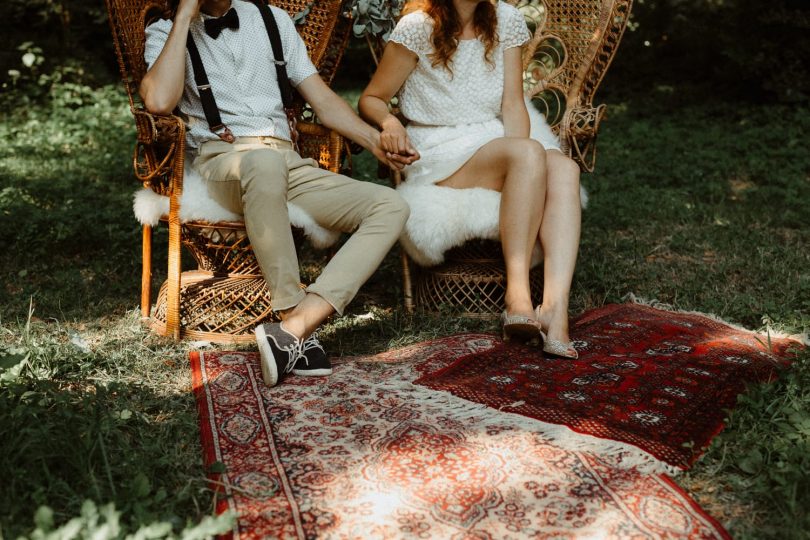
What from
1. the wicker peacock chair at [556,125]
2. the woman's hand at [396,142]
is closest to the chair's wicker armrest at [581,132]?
the wicker peacock chair at [556,125]

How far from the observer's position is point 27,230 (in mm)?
4203

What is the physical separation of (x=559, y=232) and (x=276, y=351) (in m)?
1.22

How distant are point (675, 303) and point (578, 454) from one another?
1621mm

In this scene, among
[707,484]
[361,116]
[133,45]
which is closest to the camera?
[707,484]

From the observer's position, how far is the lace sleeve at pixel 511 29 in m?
3.49

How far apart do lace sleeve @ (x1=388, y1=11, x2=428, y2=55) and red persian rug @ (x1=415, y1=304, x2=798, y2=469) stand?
135 cm

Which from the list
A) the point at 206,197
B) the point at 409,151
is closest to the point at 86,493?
the point at 206,197

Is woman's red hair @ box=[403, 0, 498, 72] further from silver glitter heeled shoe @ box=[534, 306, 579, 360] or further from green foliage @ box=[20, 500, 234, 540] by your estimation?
green foliage @ box=[20, 500, 234, 540]

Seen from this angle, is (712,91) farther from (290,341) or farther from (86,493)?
(86,493)

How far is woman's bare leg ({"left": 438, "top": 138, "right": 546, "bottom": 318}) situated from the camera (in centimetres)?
304

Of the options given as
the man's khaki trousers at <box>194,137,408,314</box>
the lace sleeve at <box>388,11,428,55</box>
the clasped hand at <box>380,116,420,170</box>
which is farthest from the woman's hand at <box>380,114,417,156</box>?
the lace sleeve at <box>388,11,428,55</box>

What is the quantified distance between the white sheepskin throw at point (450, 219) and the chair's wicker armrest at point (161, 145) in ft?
2.89

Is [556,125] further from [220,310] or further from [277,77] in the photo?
[220,310]

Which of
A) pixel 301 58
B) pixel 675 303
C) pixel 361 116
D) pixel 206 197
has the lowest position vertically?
pixel 675 303
